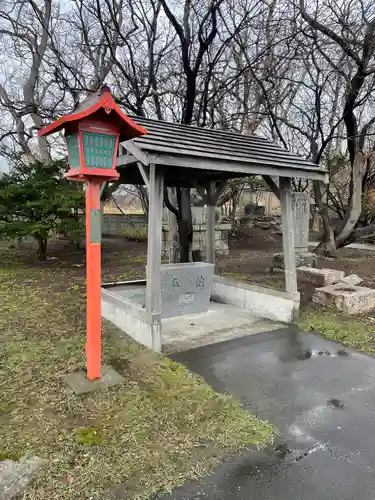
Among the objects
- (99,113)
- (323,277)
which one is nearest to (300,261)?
(323,277)

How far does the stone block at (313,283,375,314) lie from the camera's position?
17.9 feet

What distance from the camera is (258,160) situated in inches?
178

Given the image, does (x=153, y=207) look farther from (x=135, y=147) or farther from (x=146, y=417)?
(x=146, y=417)

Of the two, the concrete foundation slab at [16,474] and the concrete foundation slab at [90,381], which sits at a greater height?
the concrete foundation slab at [90,381]

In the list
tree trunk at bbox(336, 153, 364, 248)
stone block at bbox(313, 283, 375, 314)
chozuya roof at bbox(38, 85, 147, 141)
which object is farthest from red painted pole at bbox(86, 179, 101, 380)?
tree trunk at bbox(336, 153, 364, 248)

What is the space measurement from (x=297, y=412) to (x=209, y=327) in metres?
2.06

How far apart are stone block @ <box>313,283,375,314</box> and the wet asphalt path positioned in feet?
4.35

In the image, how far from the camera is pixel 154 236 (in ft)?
12.7

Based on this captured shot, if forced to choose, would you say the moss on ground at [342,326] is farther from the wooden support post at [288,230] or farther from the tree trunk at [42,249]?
the tree trunk at [42,249]

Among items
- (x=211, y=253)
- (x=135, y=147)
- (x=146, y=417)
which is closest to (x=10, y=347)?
(x=146, y=417)

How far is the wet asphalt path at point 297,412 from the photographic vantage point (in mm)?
2041

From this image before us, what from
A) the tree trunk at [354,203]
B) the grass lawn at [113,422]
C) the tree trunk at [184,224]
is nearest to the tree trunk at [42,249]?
the tree trunk at [184,224]

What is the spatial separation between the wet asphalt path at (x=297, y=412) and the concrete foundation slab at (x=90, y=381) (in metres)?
0.76

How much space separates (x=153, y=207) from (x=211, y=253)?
2.44 metres
